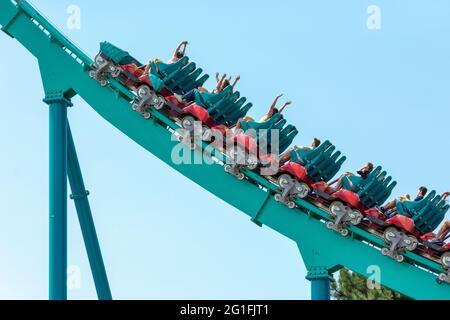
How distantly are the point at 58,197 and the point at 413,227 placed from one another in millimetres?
3494

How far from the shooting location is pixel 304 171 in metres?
10.9

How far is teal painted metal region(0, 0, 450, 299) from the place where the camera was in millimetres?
10547

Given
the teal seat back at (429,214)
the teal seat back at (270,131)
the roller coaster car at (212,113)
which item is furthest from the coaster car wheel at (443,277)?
the roller coaster car at (212,113)

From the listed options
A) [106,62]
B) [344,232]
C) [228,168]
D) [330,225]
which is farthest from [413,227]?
[106,62]

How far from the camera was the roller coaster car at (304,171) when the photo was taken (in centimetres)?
1094

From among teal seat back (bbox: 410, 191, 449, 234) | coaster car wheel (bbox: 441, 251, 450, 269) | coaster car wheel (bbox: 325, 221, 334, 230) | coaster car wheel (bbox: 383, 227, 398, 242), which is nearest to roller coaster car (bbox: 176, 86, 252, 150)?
coaster car wheel (bbox: 325, 221, 334, 230)

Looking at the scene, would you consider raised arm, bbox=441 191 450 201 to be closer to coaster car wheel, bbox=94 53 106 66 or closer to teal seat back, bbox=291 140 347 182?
teal seat back, bbox=291 140 347 182

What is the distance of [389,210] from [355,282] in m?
6.51

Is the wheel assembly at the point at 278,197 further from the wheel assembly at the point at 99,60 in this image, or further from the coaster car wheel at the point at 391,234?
the wheel assembly at the point at 99,60

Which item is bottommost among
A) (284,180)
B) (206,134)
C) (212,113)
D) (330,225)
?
(330,225)

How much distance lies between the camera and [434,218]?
10.7 meters

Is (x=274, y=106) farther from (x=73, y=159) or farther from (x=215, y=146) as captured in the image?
(x=73, y=159)

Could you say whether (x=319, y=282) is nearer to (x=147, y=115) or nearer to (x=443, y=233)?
(x=443, y=233)
